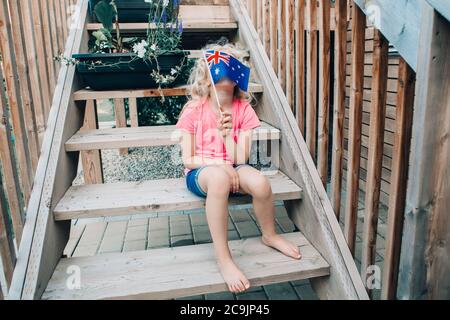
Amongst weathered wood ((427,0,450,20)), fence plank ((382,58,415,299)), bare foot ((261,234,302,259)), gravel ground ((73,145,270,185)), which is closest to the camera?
weathered wood ((427,0,450,20))

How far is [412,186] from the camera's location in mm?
1016

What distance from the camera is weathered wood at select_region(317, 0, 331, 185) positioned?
1477 millimetres

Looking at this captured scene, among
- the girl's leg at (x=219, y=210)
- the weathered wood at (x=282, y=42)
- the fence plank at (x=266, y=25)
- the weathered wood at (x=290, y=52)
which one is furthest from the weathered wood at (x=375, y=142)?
the fence plank at (x=266, y=25)

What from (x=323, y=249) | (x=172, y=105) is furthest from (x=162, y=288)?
(x=172, y=105)

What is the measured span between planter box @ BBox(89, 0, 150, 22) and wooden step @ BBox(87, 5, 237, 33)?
23 centimetres

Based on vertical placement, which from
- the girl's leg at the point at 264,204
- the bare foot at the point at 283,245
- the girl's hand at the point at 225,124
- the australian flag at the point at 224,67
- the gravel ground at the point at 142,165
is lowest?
the gravel ground at the point at 142,165

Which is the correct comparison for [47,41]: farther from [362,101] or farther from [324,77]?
[362,101]

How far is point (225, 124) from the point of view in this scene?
158 centimetres

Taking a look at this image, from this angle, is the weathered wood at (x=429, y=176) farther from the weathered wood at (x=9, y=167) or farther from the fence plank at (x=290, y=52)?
the weathered wood at (x=9, y=167)

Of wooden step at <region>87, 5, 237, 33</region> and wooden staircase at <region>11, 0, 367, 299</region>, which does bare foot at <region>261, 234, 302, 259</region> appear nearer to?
wooden staircase at <region>11, 0, 367, 299</region>

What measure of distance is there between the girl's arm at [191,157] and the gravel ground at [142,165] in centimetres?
270

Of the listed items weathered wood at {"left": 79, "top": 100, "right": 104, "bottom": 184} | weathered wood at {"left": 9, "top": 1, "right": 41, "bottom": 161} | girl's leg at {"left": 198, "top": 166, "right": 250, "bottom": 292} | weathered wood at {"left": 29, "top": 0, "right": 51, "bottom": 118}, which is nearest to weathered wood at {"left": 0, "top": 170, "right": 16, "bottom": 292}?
weathered wood at {"left": 9, "top": 1, "right": 41, "bottom": 161}

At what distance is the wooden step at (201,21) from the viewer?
98.6 inches
